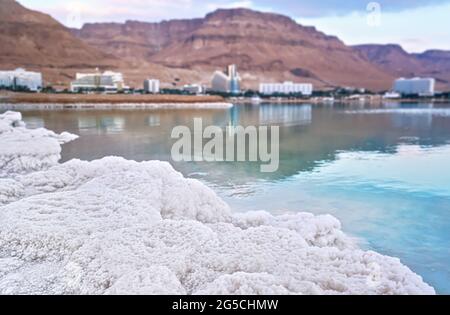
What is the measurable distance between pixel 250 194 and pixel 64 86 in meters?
63.0

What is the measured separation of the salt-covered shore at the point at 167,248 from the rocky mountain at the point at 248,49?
10478 centimetres

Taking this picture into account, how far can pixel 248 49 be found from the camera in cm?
12175

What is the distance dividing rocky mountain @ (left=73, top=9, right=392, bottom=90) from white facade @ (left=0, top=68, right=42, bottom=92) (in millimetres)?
57510

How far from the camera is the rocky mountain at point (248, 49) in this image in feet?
378

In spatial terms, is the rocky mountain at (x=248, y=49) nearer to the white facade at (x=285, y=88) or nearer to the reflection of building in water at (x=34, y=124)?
the white facade at (x=285, y=88)

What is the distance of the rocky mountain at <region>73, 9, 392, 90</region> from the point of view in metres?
115

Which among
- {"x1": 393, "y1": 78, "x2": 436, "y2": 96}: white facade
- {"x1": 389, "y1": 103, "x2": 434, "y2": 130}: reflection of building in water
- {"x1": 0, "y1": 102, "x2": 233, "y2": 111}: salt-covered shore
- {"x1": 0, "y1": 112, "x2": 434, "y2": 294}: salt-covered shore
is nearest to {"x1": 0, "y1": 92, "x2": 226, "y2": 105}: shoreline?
{"x1": 0, "y1": 102, "x2": 233, "y2": 111}: salt-covered shore

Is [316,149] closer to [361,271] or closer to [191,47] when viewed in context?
[361,271]

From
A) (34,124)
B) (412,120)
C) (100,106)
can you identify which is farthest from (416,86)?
(34,124)

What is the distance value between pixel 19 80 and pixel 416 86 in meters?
82.2

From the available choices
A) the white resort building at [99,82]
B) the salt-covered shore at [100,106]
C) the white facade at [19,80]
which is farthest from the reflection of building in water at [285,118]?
the white resort building at [99,82]

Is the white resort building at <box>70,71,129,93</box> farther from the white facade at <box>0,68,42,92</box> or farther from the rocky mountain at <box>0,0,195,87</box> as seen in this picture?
the white facade at <box>0,68,42,92</box>

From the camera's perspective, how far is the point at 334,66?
128 meters

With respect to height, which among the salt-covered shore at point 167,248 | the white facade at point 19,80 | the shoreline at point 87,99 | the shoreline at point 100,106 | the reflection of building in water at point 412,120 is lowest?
the salt-covered shore at point 167,248
